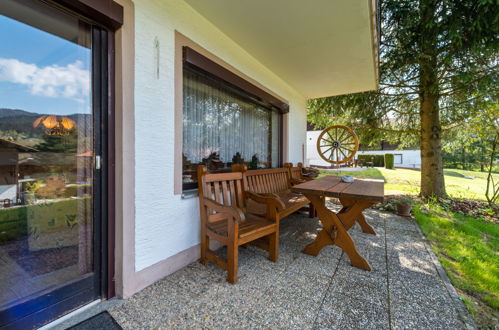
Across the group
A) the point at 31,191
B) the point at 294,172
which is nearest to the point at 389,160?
the point at 294,172

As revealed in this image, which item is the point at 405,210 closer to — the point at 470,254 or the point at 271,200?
the point at 470,254

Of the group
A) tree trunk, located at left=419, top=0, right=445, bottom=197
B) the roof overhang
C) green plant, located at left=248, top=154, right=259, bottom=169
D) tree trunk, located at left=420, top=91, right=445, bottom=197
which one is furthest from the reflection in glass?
tree trunk, located at left=420, top=91, right=445, bottom=197

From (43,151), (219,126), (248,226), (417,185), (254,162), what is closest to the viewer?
(43,151)

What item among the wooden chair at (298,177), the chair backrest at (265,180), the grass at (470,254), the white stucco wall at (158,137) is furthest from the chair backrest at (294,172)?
the white stucco wall at (158,137)

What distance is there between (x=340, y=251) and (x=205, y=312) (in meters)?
1.68

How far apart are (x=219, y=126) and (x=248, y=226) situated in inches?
55.4

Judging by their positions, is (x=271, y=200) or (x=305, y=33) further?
(x=305, y=33)

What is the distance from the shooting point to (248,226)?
6.90ft

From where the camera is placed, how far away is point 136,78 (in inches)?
67.4

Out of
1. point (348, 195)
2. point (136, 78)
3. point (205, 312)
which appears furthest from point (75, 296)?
point (348, 195)

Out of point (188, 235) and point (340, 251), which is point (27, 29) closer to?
point (188, 235)

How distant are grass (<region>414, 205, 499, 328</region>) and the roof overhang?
261 cm

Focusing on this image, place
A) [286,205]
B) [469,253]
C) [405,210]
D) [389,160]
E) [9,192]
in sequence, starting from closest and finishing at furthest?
[9,192]
[469,253]
[286,205]
[405,210]
[389,160]

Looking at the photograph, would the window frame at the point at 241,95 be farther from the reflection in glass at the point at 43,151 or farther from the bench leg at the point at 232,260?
the reflection in glass at the point at 43,151
